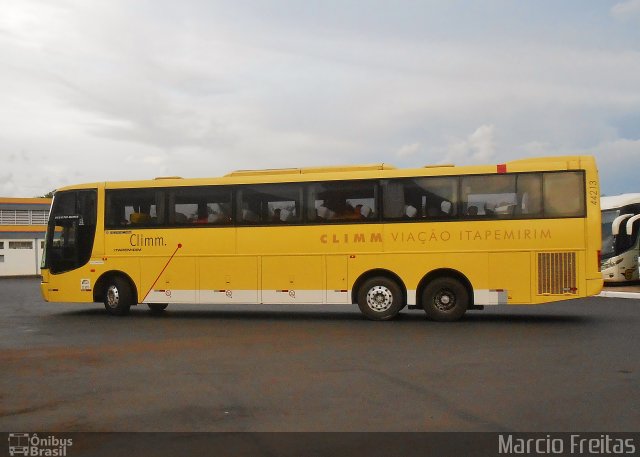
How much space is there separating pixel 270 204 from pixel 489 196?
4.97 meters

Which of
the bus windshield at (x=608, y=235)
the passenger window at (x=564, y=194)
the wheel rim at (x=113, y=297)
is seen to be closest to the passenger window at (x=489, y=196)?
the passenger window at (x=564, y=194)

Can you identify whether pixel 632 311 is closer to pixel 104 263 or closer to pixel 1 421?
pixel 104 263

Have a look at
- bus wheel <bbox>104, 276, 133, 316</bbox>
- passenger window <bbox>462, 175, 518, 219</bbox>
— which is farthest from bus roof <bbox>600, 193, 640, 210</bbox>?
bus wheel <bbox>104, 276, 133, 316</bbox>

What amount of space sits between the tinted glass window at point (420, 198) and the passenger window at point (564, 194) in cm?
190

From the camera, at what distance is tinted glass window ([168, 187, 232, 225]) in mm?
17062

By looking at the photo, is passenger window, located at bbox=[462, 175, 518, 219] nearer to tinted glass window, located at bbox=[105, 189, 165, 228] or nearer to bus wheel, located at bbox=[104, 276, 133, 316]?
tinted glass window, located at bbox=[105, 189, 165, 228]

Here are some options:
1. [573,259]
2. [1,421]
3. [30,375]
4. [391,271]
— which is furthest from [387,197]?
[1,421]

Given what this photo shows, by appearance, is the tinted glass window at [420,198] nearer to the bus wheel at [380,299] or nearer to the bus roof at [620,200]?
Result: the bus wheel at [380,299]

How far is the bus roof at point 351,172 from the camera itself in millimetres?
15156

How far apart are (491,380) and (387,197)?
25.6 feet

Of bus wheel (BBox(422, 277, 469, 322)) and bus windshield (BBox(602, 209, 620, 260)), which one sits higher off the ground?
bus windshield (BBox(602, 209, 620, 260))

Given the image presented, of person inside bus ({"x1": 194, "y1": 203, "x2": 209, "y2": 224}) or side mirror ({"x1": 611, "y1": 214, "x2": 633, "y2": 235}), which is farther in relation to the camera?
side mirror ({"x1": 611, "y1": 214, "x2": 633, "y2": 235})

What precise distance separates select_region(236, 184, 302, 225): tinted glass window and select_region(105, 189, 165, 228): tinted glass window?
2.16 metres

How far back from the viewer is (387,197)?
52.3 ft
